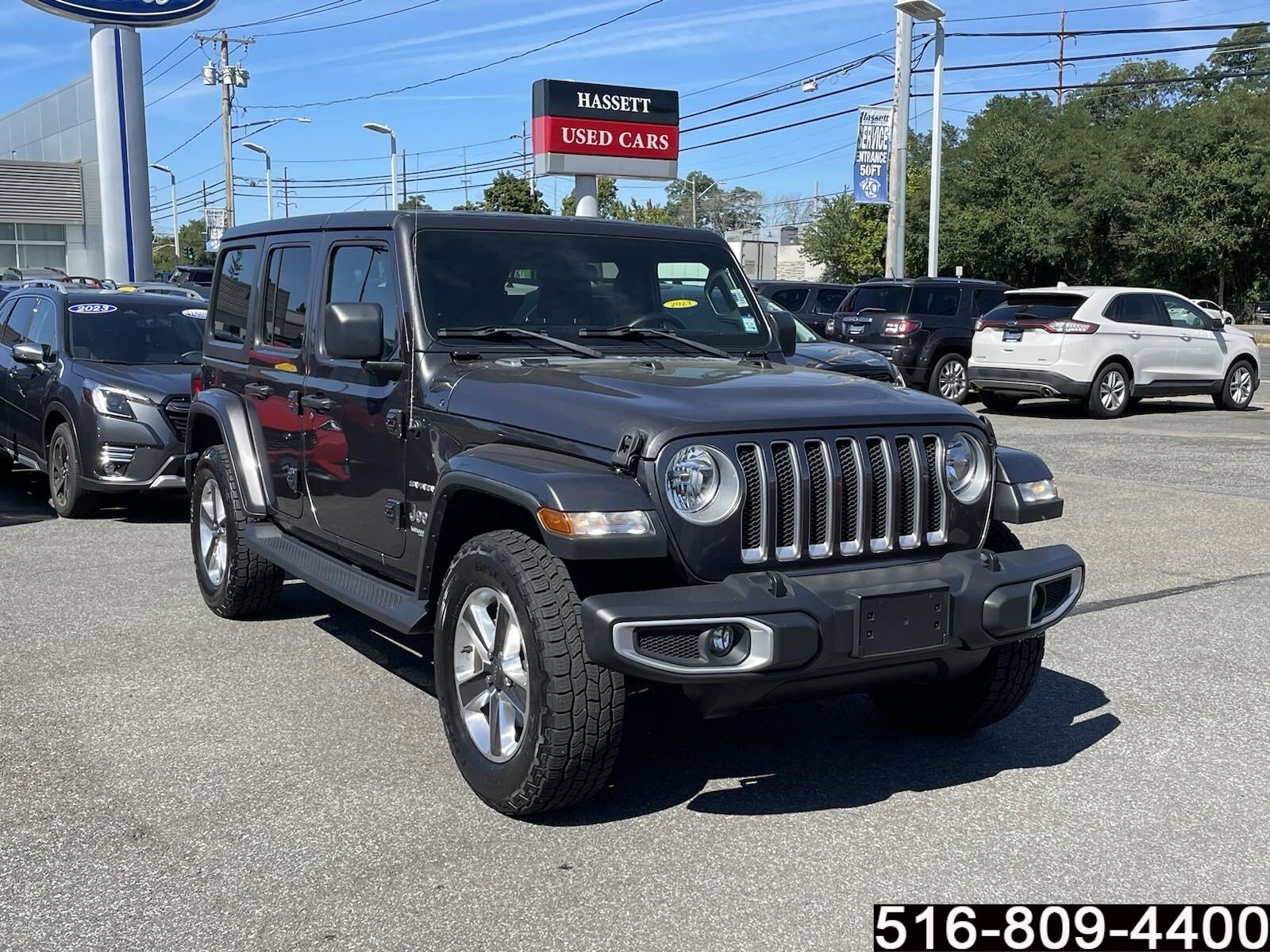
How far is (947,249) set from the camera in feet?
169

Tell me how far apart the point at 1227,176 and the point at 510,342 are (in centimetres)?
4329

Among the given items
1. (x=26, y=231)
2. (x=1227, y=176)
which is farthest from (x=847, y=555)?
(x=26, y=231)

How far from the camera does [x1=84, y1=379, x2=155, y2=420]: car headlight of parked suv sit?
9.64 metres

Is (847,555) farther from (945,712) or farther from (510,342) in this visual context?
(510,342)

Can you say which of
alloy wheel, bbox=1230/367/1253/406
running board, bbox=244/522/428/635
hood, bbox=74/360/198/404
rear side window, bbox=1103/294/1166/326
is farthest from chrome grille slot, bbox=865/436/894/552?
alloy wheel, bbox=1230/367/1253/406

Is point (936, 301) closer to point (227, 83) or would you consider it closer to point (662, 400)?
point (662, 400)

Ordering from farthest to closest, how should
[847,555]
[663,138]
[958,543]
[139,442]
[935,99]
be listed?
[935,99] → [663,138] → [139,442] → [958,543] → [847,555]

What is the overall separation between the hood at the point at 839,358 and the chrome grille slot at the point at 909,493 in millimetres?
8397

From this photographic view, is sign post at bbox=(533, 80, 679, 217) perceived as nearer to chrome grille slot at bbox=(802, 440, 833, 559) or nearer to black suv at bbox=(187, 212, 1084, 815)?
black suv at bbox=(187, 212, 1084, 815)

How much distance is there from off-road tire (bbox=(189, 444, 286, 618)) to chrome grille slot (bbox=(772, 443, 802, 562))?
9.92 feet

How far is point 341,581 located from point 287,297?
1.58 metres

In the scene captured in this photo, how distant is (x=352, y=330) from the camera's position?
4883 millimetres

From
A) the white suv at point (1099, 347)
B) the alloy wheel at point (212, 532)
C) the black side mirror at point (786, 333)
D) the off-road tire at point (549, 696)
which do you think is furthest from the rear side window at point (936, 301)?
the off-road tire at point (549, 696)

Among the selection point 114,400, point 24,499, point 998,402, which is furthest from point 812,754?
point 998,402
